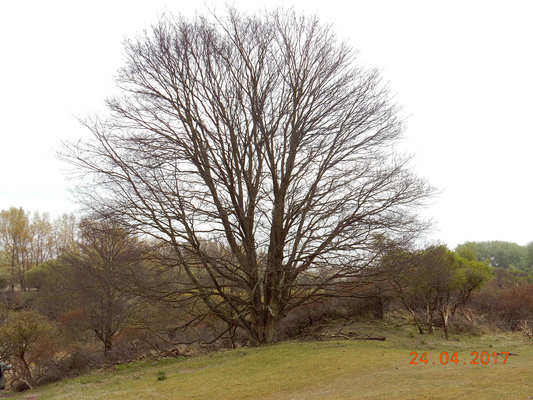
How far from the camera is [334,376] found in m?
8.82

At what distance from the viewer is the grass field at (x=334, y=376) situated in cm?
662

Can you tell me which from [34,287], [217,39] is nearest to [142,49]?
[217,39]

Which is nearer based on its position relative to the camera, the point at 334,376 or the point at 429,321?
the point at 334,376

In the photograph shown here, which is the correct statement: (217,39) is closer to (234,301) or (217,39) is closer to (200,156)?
(200,156)

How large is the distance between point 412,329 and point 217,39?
550 inches

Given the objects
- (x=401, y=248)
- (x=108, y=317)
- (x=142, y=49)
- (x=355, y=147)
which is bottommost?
(x=108, y=317)

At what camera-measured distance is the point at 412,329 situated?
17594 millimetres

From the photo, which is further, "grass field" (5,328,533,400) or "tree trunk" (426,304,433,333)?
"tree trunk" (426,304,433,333)

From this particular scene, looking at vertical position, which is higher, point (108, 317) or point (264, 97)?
point (264, 97)

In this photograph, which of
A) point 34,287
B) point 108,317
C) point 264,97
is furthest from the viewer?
point 34,287

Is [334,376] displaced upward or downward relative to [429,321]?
upward

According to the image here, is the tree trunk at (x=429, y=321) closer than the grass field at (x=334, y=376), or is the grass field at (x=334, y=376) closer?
the grass field at (x=334, y=376)

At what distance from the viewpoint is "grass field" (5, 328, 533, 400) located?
6625 mm

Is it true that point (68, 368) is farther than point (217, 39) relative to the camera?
Yes
